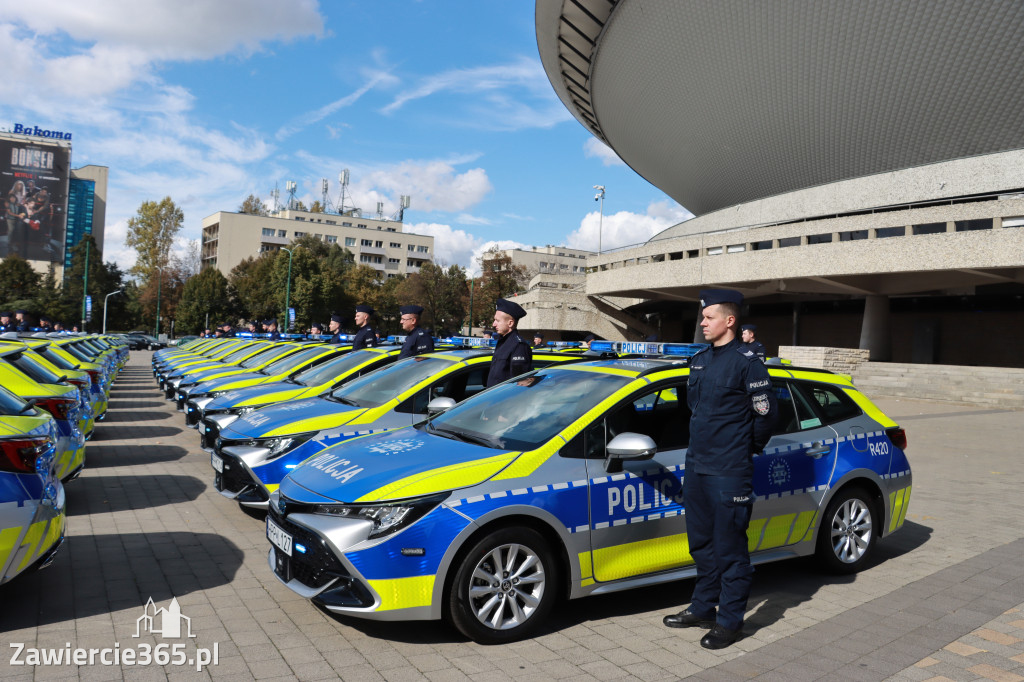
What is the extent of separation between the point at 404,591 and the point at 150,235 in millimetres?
92465

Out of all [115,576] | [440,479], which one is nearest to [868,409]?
[440,479]

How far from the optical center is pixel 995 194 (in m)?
28.8

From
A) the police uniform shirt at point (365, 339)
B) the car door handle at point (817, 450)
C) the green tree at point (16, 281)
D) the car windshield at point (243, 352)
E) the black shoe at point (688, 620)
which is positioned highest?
the green tree at point (16, 281)

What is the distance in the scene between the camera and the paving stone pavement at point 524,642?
12.4 ft

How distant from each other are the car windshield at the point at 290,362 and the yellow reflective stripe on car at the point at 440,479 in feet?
21.7

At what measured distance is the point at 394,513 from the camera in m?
3.83

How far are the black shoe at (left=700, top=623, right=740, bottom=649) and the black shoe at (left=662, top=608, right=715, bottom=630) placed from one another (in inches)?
6.8

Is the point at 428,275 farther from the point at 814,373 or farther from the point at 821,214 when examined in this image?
the point at 814,373

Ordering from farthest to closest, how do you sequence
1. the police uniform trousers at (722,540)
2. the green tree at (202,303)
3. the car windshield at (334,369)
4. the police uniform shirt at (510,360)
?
the green tree at (202,303)
the car windshield at (334,369)
the police uniform shirt at (510,360)
the police uniform trousers at (722,540)

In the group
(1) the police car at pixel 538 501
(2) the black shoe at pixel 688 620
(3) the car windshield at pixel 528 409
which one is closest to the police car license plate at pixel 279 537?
(1) the police car at pixel 538 501

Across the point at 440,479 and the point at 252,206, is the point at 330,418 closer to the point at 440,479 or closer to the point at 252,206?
the point at 440,479

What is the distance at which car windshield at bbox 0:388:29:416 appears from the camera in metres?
5.25

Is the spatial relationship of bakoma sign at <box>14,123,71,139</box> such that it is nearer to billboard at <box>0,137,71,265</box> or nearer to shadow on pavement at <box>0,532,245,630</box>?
billboard at <box>0,137,71,265</box>

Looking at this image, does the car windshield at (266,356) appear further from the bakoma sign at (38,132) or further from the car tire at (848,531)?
the bakoma sign at (38,132)
